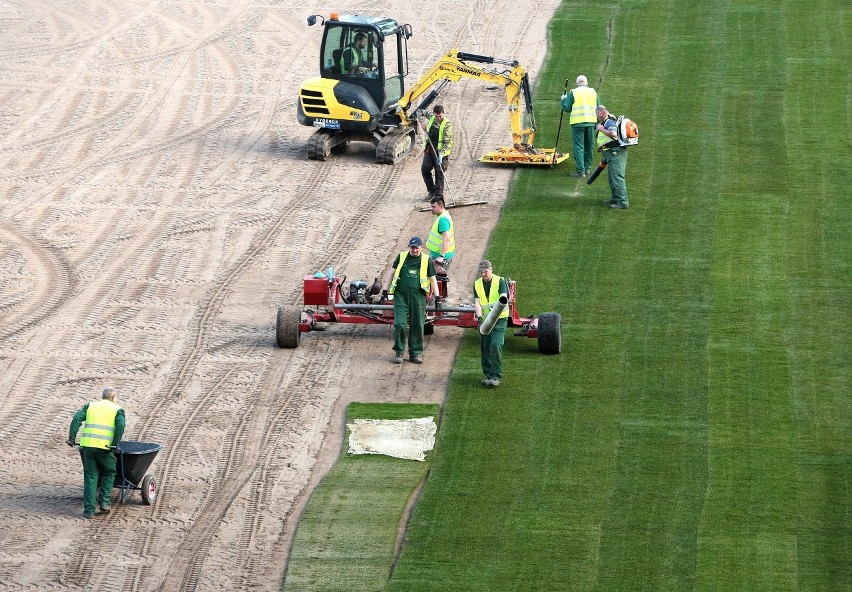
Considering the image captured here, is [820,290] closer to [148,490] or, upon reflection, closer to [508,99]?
[508,99]

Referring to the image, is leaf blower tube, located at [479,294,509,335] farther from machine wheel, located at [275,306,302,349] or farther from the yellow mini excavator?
the yellow mini excavator

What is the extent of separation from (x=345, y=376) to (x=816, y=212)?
10.9 m

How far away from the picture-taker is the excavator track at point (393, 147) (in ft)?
100

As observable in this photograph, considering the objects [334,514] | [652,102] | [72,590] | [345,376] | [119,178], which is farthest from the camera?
[652,102]

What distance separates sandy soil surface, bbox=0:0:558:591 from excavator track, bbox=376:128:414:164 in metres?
0.33

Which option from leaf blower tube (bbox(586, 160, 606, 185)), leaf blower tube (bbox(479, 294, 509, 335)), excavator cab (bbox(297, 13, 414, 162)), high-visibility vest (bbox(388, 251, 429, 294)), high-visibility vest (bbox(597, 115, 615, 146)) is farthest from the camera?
excavator cab (bbox(297, 13, 414, 162))

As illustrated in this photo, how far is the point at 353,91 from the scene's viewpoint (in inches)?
1211

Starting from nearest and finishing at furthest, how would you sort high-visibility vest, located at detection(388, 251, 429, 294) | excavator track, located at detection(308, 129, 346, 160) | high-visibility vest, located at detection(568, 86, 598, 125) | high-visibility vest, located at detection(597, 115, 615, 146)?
high-visibility vest, located at detection(388, 251, 429, 294), high-visibility vest, located at detection(597, 115, 615, 146), high-visibility vest, located at detection(568, 86, 598, 125), excavator track, located at detection(308, 129, 346, 160)

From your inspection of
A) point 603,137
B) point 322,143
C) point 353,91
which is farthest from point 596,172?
point 322,143

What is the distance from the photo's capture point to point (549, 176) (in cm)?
3011

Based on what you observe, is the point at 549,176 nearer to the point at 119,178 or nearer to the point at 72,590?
the point at 119,178

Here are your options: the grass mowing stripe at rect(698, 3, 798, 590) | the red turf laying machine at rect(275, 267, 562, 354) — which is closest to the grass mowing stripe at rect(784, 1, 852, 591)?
the grass mowing stripe at rect(698, 3, 798, 590)

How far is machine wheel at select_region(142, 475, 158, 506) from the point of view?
1762 cm

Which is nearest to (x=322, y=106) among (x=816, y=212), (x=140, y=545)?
(x=816, y=212)
